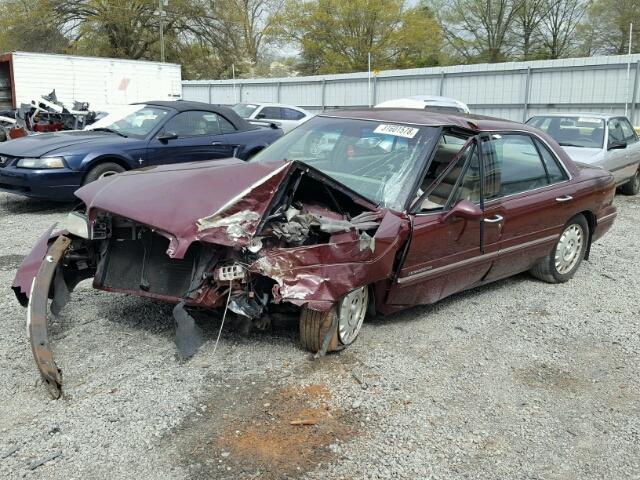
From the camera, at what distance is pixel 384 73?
21922 mm

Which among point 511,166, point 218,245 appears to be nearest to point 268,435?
point 218,245

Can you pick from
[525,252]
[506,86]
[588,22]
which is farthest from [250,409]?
[588,22]

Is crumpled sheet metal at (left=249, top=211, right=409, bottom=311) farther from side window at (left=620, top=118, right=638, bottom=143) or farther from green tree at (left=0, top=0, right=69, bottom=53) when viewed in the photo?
green tree at (left=0, top=0, right=69, bottom=53)

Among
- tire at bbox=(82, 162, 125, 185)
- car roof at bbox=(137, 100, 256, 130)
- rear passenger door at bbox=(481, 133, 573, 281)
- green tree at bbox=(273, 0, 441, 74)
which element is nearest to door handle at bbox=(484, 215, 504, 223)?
rear passenger door at bbox=(481, 133, 573, 281)

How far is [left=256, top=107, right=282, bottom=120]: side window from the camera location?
1647 centimetres

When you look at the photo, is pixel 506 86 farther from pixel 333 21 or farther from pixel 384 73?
pixel 333 21

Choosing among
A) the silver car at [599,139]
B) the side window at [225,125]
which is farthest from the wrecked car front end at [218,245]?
the silver car at [599,139]

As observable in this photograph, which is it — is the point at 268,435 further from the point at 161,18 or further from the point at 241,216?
the point at 161,18

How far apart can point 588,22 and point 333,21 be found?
55.3 feet

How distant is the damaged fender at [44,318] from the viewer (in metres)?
3.31

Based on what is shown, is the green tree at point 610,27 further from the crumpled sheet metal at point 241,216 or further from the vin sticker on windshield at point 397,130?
the crumpled sheet metal at point 241,216

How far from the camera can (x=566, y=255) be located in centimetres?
590

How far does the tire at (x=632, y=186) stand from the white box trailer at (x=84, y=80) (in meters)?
16.7

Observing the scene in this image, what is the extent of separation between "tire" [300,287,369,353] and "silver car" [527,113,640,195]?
22.9 feet
